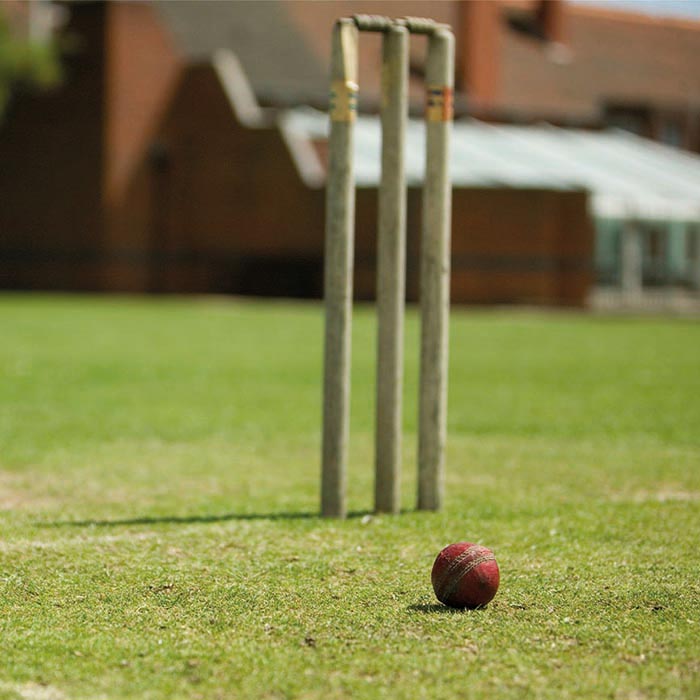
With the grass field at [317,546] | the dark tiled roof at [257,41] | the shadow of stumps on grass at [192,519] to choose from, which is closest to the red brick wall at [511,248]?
the dark tiled roof at [257,41]

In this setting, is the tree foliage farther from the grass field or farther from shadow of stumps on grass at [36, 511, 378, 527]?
shadow of stumps on grass at [36, 511, 378, 527]

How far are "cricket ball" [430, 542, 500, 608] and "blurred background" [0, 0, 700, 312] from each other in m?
29.8

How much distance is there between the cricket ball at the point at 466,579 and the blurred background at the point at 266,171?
29758mm

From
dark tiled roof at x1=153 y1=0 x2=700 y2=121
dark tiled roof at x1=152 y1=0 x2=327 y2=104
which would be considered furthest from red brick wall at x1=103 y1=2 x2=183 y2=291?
dark tiled roof at x1=153 y1=0 x2=700 y2=121

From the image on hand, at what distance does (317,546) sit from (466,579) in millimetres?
1459

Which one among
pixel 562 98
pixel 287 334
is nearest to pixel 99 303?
pixel 287 334

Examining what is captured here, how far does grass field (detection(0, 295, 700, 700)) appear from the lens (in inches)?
179

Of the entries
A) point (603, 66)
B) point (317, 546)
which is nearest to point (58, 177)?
point (603, 66)

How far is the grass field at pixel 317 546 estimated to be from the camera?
4.55m

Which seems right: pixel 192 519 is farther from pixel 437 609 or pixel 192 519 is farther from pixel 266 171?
pixel 266 171

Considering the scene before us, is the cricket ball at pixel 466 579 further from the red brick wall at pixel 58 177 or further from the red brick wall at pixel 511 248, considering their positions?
the red brick wall at pixel 58 177

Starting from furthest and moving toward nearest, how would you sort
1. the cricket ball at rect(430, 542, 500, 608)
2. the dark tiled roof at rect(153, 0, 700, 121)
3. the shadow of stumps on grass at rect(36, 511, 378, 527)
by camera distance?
the dark tiled roof at rect(153, 0, 700, 121) → the shadow of stumps on grass at rect(36, 511, 378, 527) → the cricket ball at rect(430, 542, 500, 608)

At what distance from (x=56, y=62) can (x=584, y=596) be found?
39.0 meters

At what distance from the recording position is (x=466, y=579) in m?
5.30
